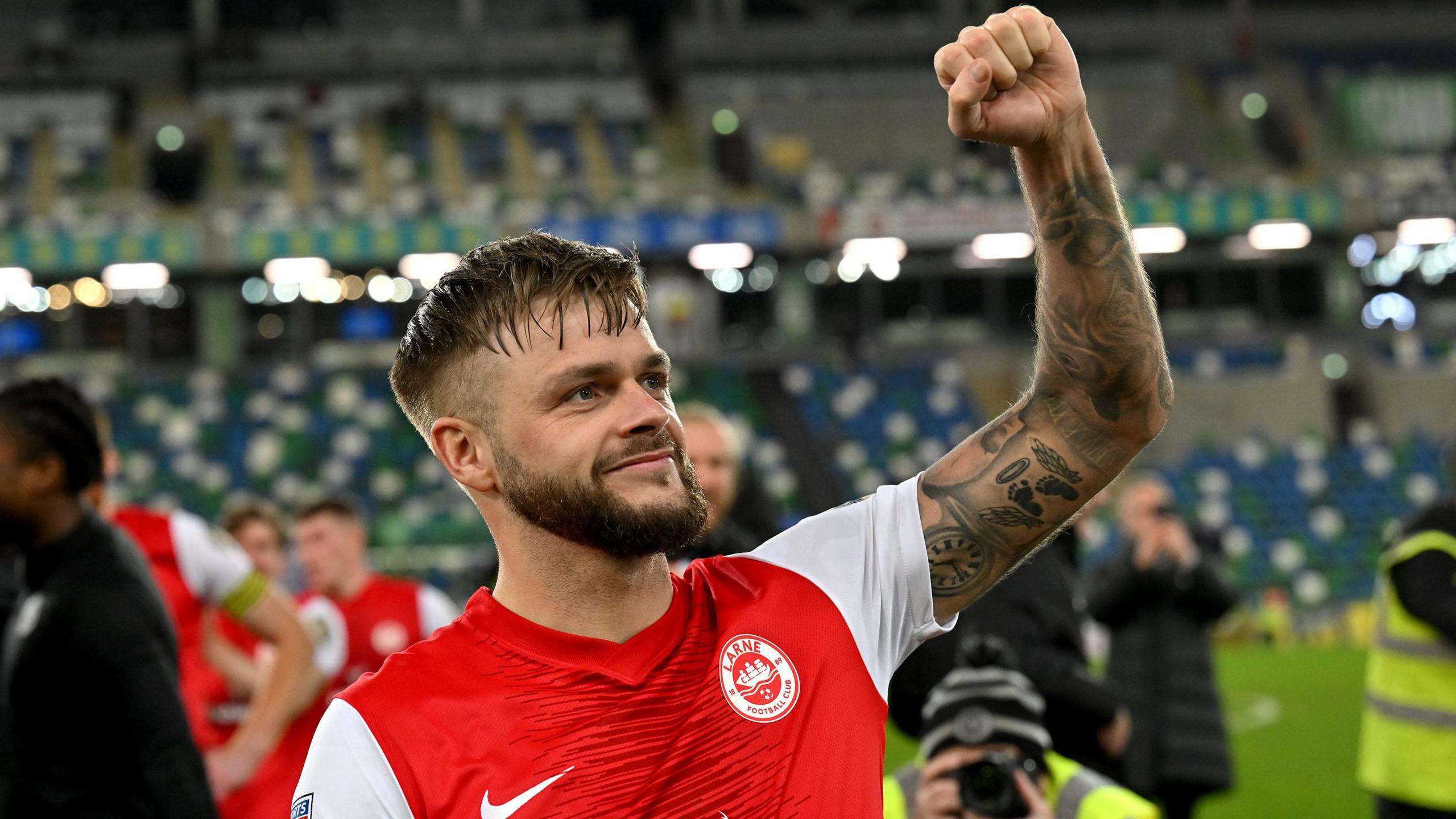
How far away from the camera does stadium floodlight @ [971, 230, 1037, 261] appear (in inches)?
970

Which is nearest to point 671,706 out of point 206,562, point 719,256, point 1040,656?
point 1040,656

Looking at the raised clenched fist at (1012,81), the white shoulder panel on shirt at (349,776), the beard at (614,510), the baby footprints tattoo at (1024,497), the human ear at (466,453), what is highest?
the raised clenched fist at (1012,81)

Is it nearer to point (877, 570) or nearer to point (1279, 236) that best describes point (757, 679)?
point (877, 570)

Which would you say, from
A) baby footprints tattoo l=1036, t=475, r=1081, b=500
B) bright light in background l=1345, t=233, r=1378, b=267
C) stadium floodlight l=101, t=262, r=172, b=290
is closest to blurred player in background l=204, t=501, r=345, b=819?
baby footprints tattoo l=1036, t=475, r=1081, b=500

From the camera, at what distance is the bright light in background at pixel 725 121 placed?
88.9 feet

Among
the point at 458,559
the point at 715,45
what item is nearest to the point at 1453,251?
the point at 715,45

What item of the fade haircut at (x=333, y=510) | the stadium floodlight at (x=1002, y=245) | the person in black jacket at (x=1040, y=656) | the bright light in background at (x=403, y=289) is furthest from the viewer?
the bright light in background at (x=403, y=289)

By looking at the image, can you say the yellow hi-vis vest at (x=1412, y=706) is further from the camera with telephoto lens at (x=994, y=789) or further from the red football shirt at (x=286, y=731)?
the red football shirt at (x=286, y=731)

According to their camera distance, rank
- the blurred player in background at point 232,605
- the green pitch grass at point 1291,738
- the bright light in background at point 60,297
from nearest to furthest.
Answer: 1. the blurred player in background at point 232,605
2. the green pitch grass at point 1291,738
3. the bright light in background at point 60,297

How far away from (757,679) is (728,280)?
965 inches

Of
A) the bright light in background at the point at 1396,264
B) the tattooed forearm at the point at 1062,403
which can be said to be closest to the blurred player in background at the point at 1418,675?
the tattooed forearm at the point at 1062,403

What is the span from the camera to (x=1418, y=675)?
14.4 feet

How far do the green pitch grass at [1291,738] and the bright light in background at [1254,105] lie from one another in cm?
Result: 1443

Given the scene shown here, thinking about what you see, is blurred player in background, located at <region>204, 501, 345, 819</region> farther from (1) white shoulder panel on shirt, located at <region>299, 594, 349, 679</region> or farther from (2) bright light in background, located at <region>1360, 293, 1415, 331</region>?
(2) bright light in background, located at <region>1360, 293, 1415, 331</region>
